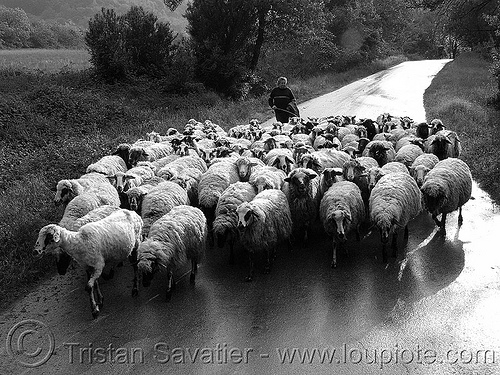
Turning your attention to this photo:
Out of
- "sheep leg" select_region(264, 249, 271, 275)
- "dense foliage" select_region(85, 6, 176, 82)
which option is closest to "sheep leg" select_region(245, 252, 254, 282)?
"sheep leg" select_region(264, 249, 271, 275)

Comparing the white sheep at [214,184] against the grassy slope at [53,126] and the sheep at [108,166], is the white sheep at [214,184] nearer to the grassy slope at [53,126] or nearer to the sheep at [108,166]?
the sheep at [108,166]

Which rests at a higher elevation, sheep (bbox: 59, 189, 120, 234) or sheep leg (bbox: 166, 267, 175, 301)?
sheep (bbox: 59, 189, 120, 234)

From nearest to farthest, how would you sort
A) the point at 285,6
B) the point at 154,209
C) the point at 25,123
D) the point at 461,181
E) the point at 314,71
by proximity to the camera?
the point at 154,209
the point at 461,181
the point at 25,123
the point at 285,6
the point at 314,71

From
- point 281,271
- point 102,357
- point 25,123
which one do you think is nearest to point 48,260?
point 102,357

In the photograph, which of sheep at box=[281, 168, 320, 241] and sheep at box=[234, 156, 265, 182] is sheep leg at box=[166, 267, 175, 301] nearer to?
sheep at box=[281, 168, 320, 241]

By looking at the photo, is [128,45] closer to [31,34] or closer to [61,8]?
[31,34]

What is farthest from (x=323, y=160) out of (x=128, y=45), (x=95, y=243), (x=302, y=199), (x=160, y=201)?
(x=128, y=45)

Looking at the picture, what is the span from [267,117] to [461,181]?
15095 mm

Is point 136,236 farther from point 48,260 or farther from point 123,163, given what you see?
point 123,163

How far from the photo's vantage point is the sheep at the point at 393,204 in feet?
28.0

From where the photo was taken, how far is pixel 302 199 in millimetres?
9508

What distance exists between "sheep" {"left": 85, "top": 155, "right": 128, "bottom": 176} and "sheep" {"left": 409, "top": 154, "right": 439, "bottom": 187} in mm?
7127

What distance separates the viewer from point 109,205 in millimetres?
8984

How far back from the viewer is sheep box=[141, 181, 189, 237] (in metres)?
8.83
